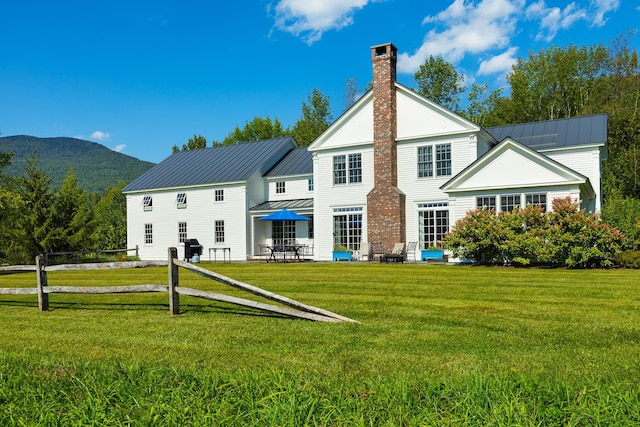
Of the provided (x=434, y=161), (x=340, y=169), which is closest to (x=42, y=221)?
(x=340, y=169)

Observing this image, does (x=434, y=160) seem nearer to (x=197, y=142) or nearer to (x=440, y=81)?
(x=440, y=81)

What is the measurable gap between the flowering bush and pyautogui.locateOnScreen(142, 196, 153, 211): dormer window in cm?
2208

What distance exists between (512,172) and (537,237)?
4016 mm

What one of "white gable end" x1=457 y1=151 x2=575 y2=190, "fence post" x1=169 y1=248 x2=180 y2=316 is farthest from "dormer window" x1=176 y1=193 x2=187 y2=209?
"fence post" x1=169 y1=248 x2=180 y2=316

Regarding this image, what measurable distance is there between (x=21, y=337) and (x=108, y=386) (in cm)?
377

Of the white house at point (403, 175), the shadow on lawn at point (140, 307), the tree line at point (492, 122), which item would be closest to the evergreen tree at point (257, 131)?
the tree line at point (492, 122)

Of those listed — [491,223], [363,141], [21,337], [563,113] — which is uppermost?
[563,113]

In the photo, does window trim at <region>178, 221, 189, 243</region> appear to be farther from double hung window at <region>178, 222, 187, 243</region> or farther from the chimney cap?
the chimney cap

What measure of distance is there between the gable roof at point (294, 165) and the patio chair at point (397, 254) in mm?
9171

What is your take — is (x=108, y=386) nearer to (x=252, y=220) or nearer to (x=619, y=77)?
(x=252, y=220)

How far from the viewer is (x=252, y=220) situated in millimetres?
32281

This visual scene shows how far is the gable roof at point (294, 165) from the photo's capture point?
32625mm

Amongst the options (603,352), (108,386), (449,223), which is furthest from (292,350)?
(449,223)

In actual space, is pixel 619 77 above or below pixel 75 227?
above
